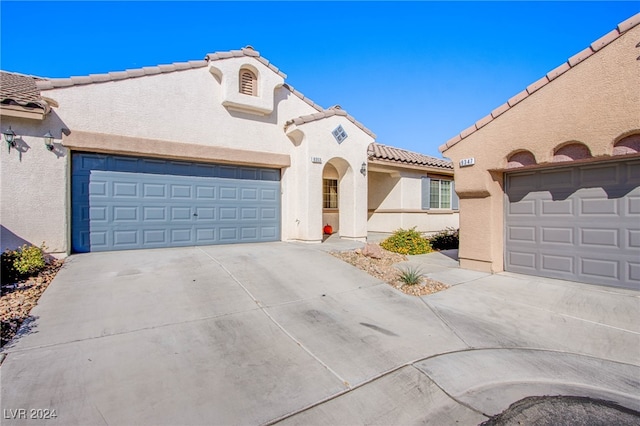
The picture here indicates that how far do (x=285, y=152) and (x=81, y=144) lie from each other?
6.13m

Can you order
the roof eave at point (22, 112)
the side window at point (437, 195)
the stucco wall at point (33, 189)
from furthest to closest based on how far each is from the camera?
the side window at point (437, 195), the stucco wall at point (33, 189), the roof eave at point (22, 112)

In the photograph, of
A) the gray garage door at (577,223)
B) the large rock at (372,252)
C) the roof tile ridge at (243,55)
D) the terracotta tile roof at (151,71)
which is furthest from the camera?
the roof tile ridge at (243,55)

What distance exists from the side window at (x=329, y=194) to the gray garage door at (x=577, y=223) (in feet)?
27.9

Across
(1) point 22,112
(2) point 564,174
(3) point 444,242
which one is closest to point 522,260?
(2) point 564,174

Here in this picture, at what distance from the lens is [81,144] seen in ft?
27.2

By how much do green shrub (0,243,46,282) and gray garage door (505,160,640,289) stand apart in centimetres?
1180

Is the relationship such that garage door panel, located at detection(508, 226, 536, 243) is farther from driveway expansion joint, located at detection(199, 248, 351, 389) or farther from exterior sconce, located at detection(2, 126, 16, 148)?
exterior sconce, located at detection(2, 126, 16, 148)

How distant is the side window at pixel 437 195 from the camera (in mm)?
16797

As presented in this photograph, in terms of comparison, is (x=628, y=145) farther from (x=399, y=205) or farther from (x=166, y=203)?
(x=166, y=203)

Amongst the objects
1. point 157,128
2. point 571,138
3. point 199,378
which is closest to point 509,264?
point 571,138

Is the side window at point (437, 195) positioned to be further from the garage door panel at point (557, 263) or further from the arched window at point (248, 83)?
the arched window at point (248, 83)

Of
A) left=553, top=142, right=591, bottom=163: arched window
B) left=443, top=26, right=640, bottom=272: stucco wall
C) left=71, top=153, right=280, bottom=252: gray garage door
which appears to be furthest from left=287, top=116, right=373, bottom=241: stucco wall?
left=553, top=142, right=591, bottom=163: arched window

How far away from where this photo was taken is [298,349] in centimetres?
434

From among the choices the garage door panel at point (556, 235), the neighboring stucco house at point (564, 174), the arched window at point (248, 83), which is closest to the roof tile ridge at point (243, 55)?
the arched window at point (248, 83)
